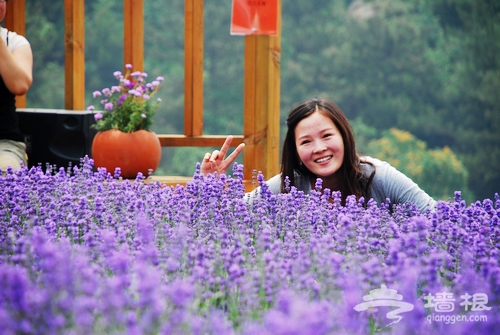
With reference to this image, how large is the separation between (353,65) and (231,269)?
A: 16291 millimetres

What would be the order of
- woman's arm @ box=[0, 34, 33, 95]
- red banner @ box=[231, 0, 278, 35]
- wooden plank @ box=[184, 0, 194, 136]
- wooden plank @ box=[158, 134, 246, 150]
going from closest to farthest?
1. woman's arm @ box=[0, 34, 33, 95]
2. red banner @ box=[231, 0, 278, 35]
3. wooden plank @ box=[184, 0, 194, 136]
4. wooden plank @ box=[158, 134, 246, 150]

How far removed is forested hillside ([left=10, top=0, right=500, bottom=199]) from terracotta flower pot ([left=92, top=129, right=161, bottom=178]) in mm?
11366

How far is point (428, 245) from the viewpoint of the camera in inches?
58.8

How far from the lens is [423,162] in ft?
53.7

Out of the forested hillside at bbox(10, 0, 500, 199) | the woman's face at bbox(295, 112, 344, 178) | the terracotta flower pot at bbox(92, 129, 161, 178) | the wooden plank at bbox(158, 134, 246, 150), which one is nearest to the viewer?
the woman's face at bbox(295, 112, 344, 178)

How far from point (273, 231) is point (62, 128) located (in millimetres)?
2989

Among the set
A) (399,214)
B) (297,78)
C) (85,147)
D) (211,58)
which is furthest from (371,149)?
(399,214)

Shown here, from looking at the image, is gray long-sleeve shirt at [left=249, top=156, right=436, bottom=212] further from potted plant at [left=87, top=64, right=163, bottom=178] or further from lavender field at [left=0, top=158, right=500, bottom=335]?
potted plant at [left=87, top=64, right=163, bottom=178]

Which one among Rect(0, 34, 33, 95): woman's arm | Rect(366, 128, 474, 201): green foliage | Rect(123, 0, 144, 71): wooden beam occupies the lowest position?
Rect(366, 128, 474, 201): green foliage

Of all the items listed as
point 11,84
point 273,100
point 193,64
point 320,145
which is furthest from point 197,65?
point 320,145

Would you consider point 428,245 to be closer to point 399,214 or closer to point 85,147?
point 399,214

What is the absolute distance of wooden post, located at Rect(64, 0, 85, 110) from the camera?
426 cm

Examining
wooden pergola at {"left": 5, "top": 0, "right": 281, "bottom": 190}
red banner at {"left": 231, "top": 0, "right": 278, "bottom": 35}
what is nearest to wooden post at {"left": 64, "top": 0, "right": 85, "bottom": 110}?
wooden pergola at {"left": 5, "top": 0, "right": 281, "bottom": 190}

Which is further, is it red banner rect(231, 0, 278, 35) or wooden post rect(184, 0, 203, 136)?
wooden post rect(184, 0, 203, 136)
